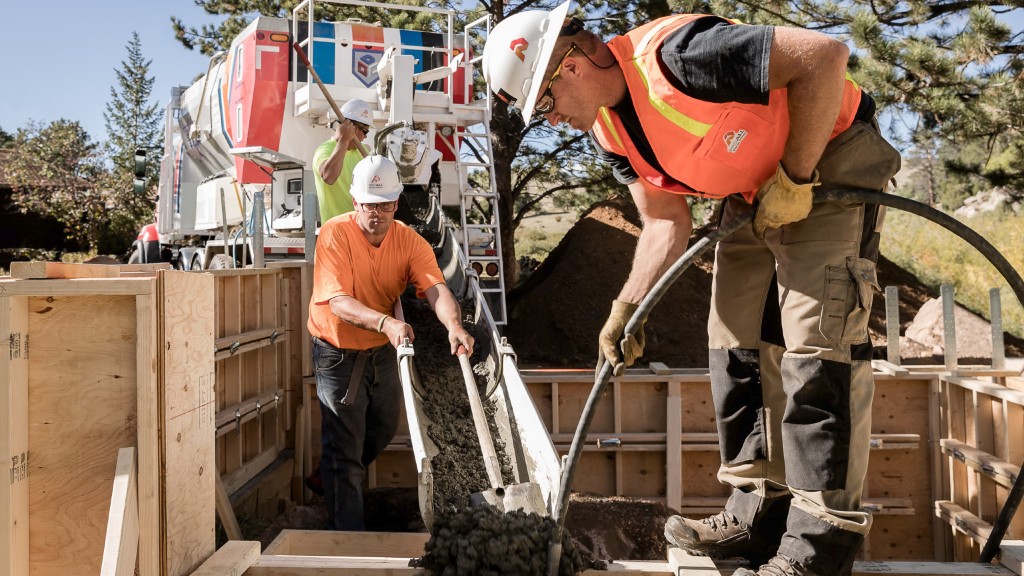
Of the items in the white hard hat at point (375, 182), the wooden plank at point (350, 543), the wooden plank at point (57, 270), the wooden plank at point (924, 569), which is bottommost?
the wooden plank at point (350, 543)

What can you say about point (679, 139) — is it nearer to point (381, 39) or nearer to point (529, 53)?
point (529, 53)

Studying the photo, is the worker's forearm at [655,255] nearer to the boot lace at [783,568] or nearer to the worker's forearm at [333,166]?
the boot lace at [783,568]

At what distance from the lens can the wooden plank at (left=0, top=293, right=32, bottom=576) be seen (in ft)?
7.14

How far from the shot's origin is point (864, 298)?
2.61 meters

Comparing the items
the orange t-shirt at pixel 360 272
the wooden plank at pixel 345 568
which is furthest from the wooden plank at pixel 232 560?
Result: the orange t-shirt at pixel 360 272

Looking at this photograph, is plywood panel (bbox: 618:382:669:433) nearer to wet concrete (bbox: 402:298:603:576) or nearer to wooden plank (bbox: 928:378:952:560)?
wet concrete (bbox: 402:298:603:576)

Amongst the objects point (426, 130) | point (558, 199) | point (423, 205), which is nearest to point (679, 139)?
point (423, 205)

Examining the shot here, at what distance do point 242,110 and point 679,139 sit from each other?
6529 mm

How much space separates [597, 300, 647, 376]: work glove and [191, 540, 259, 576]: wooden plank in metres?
1.30

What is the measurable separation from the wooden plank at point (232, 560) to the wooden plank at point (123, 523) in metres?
0.27

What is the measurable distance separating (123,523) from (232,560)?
0.47m

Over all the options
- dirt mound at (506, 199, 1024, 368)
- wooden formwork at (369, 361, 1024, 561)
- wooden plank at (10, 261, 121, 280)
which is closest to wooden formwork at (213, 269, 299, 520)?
wooden formwork at (369, 361, 1024, 561)

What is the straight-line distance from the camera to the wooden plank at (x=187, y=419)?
2.38 meters

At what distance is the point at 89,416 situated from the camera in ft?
7.68
